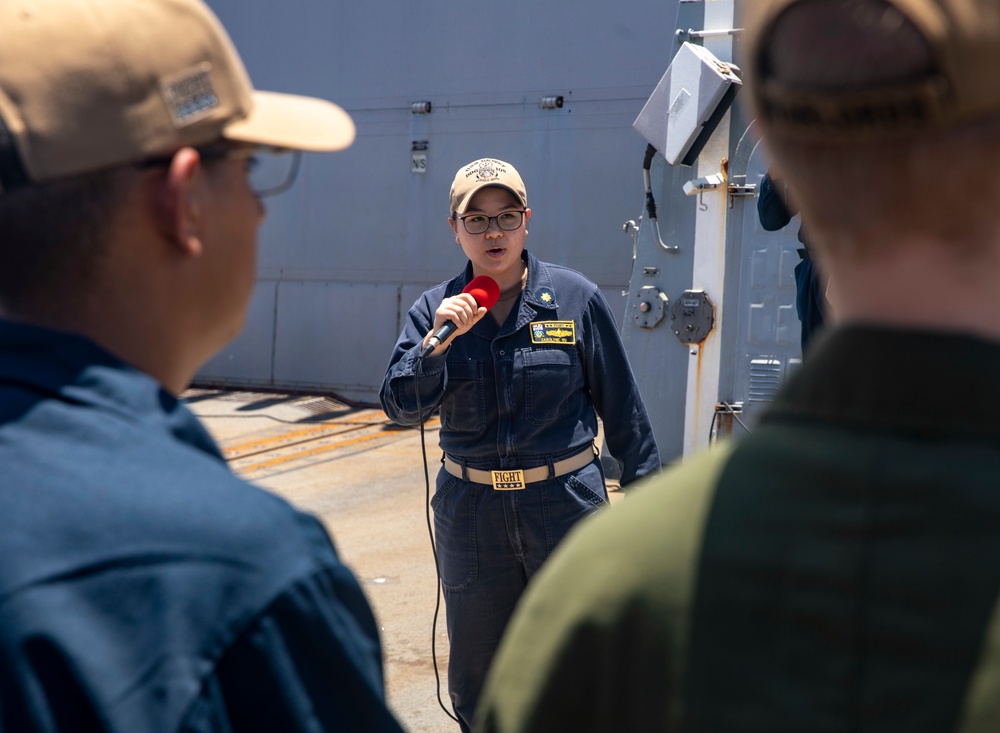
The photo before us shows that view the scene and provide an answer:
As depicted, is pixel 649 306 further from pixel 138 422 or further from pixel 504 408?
pixel 138 422

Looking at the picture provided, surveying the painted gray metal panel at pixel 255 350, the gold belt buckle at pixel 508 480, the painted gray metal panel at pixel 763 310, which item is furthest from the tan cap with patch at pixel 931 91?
the painted gray metal panel at pixel 255 350

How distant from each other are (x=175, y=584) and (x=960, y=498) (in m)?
0.77

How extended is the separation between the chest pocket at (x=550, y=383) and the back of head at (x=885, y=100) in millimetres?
2811

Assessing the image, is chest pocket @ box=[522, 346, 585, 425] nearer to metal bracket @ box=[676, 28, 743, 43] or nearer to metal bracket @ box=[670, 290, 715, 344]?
metal bracket @ box=[670, 290, 715, 344]

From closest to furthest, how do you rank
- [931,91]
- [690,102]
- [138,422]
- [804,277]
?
1. [931,91]
2. [138,422]
3. [804,277]
4. [690,102]

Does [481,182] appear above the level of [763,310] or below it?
above

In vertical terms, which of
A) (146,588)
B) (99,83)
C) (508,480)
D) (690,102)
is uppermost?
(690,102)

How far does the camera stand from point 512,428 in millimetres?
3754

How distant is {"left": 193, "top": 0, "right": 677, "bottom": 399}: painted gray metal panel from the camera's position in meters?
11.4

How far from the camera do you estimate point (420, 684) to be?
4.77 m

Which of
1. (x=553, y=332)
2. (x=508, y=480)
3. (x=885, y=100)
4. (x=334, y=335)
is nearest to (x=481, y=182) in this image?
(x=553, y=332)

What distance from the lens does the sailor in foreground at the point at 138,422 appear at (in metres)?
1.14

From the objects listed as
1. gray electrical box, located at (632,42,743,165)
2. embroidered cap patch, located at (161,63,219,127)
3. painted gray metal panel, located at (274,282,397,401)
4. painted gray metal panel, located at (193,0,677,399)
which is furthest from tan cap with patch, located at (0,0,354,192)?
painted gray metal panel, located at (274,282,397,401)

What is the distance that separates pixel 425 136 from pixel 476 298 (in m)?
9.03
